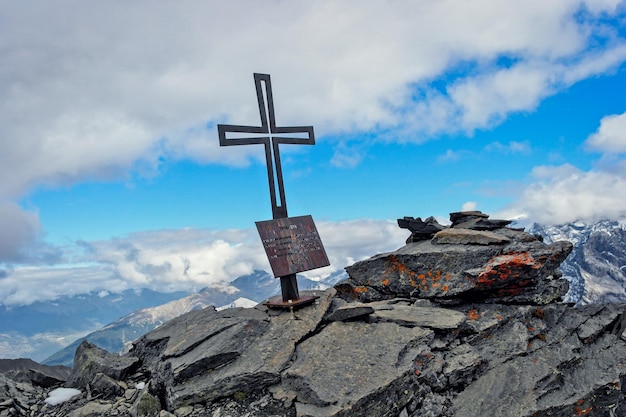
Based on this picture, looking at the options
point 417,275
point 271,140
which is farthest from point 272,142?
point 417,275

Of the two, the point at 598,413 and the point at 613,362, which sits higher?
the point at 613,362

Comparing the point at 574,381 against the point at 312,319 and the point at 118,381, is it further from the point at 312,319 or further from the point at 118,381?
the point at 118,381

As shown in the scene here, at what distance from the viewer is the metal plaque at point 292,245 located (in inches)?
581

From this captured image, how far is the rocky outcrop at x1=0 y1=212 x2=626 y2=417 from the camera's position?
36.8ft

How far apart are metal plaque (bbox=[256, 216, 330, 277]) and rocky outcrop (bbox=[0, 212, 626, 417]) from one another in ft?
5.18

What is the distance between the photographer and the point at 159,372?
42.3 feet

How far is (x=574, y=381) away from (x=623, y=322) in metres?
5.52

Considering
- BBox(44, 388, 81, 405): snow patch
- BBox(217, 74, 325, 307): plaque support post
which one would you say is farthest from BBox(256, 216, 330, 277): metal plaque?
BBox(44, 388, 81, 405): snow patch

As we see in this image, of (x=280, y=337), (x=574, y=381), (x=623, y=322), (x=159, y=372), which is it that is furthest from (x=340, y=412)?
(x=623, y=322)

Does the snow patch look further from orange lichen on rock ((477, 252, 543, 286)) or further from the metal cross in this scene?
orange lichen on rock ((477, 252, 543, 286))

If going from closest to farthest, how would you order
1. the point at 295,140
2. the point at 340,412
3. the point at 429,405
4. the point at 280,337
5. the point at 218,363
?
the point at 340,412 → the point at 429,405 → the point at 218,363 → the point at 280,337 → the point at 295,140

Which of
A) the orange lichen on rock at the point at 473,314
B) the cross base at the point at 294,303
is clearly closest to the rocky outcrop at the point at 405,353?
the orange lichen on rock at the point at 473,314

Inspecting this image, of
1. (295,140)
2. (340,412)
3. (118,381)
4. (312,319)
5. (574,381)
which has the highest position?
(295,140)

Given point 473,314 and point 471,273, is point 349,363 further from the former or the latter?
point 471,273
